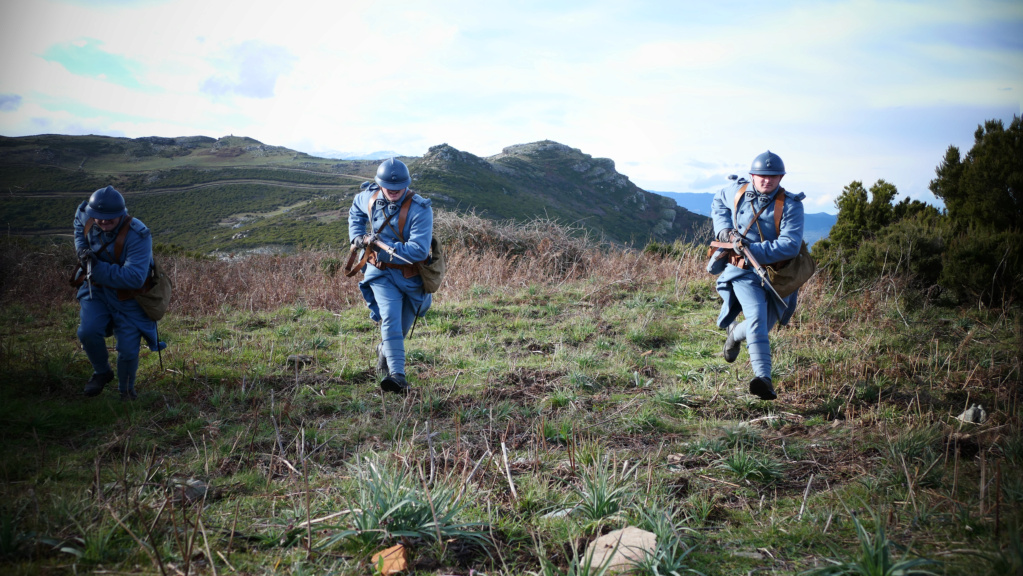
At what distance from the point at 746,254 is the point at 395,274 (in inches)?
126

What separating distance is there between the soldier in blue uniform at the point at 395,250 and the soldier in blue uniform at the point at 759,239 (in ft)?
9.24

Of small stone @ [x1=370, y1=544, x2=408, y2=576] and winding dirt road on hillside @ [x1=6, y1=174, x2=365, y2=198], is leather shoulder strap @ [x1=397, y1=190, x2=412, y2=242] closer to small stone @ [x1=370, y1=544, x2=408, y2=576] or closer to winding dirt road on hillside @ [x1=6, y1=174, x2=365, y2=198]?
small stone @ [x1=370, y1=544, x2=408, y2=576]

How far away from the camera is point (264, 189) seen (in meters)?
74.2

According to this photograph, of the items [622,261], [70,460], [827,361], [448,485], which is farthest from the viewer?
[622,261]

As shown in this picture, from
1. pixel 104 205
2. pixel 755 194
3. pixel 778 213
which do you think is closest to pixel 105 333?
pixel 104 205

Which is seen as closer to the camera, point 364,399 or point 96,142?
point 364,399

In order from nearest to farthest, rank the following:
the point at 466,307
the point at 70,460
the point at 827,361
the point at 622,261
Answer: the point at 70,460 → the point at 827,361 → the point at 466,307 → the point at 622,261

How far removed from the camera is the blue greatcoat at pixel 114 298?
15.3 ft

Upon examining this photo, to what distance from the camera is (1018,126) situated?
34.7 ft

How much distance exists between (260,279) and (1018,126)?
1504cm

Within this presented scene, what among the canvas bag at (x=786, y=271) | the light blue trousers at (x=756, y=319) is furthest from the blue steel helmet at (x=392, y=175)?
the canvas bag at (x=786, y=271)

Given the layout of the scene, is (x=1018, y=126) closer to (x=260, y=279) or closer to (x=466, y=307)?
(x=466, y=307)

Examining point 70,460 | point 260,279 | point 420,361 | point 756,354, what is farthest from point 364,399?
point 260,279

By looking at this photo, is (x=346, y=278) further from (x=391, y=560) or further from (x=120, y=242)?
(x=391, y=560)
